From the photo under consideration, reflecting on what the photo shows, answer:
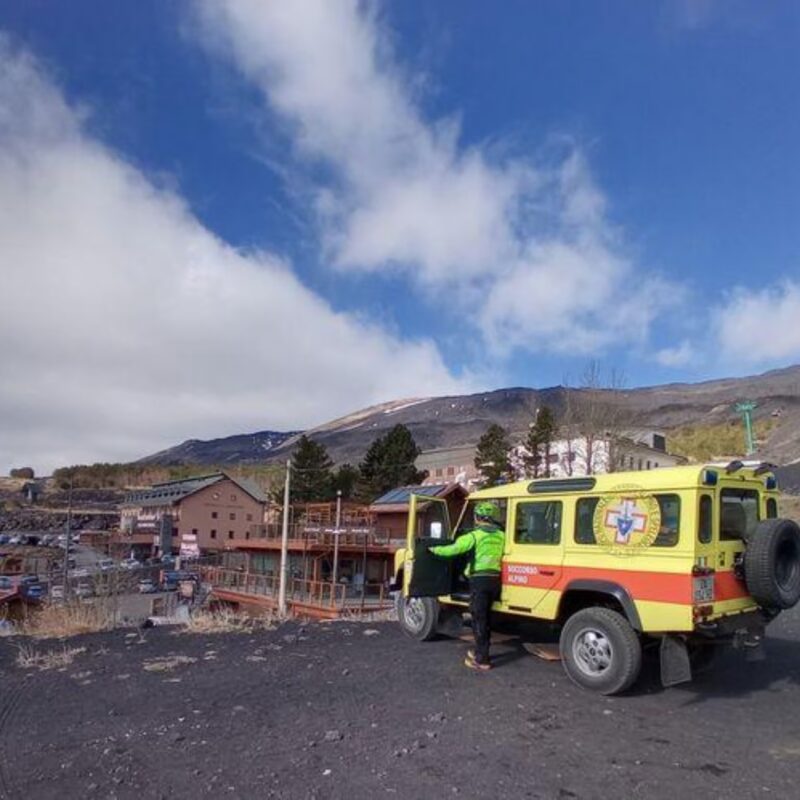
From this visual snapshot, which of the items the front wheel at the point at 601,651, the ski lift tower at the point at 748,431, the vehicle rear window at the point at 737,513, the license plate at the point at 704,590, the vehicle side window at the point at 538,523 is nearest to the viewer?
the license plate at the point at 704,590

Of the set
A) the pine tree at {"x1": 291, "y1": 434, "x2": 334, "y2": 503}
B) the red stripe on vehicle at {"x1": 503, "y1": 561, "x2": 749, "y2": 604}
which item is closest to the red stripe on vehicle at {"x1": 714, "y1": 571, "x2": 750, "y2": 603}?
the red stripe on vehicle at {"x1": 503, "y1": 561, "x2": 749, "y2": 604}

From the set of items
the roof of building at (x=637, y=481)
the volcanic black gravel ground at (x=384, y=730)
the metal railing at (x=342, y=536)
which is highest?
the roof of building at (x=637, y=481)

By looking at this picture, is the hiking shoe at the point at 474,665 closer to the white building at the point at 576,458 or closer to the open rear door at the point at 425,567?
the open rear door at the point at 425,567

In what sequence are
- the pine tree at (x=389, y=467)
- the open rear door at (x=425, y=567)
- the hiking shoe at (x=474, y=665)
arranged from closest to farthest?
the hiking shoe at (x=474, y=665)
the open rear door at (x=425, y=567)
the pine tree at (x=389, y=467)

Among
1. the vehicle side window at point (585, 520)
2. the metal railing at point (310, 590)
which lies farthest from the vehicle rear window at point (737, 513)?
the metal railing at point (310, 590)

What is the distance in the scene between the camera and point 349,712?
23.7ft

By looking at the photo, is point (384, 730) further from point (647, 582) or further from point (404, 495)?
point (404, 495)

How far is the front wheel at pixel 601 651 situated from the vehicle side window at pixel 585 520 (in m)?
0.78

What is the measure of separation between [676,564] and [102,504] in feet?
485

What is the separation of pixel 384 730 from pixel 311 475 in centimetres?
6860

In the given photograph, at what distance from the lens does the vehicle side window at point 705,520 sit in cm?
747

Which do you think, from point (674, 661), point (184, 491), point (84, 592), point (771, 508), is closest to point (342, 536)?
point (84, 592)

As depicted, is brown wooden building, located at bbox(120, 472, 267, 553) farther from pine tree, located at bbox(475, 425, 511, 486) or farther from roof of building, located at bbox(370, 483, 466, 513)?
roof of building, located at bbox(370, 483, 466, 513)

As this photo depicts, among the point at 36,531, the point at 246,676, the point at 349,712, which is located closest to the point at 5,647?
the point at 246,676
